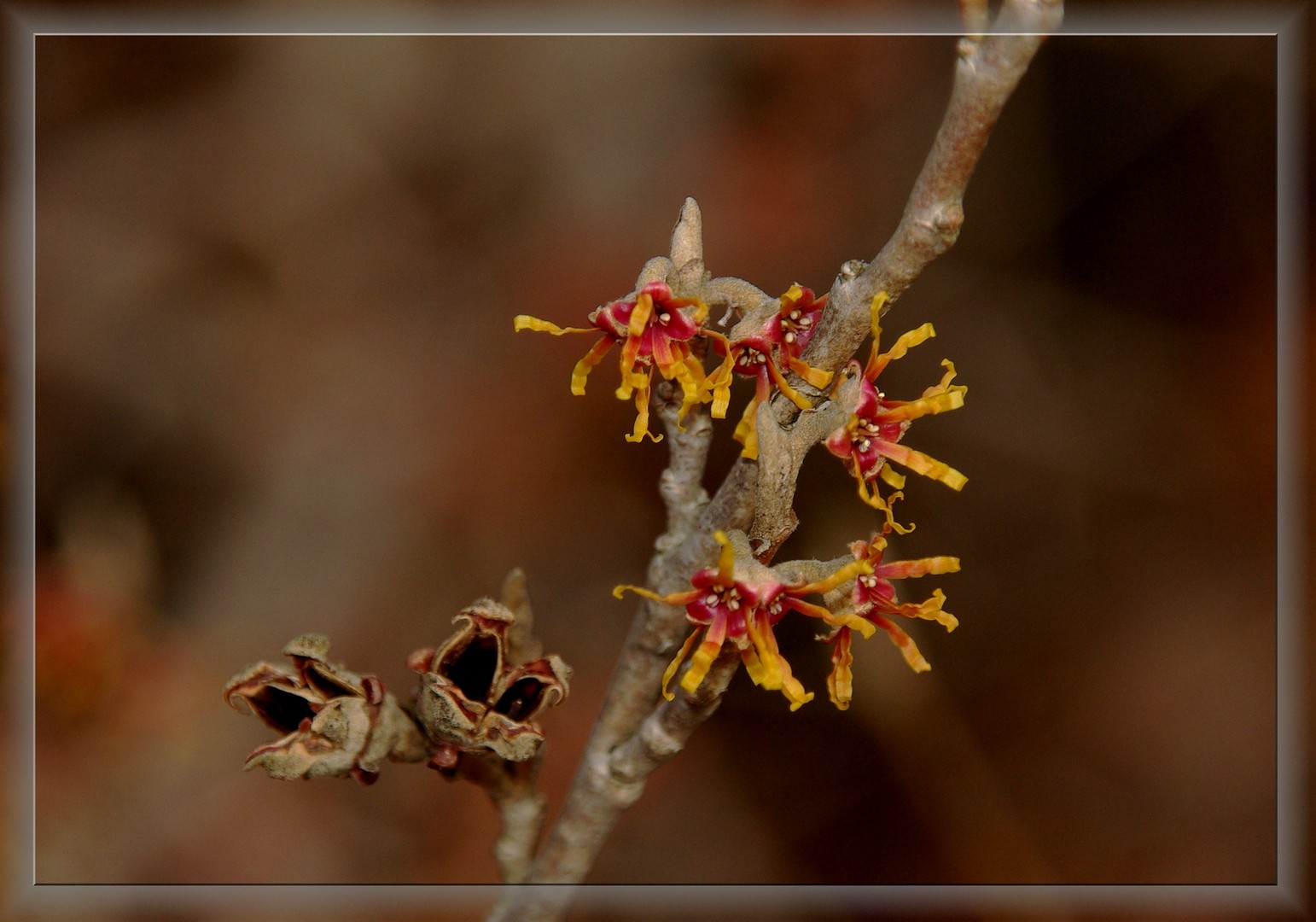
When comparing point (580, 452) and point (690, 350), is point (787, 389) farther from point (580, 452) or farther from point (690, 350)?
point (580, 452)

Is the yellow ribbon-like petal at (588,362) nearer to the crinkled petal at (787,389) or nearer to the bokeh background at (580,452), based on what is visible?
the crinkled petal at (787,389)

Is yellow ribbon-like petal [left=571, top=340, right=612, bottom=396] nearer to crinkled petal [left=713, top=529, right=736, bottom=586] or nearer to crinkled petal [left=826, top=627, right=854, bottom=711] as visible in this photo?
crinkled petal [left=713, top=529, right=736, bottom=586]

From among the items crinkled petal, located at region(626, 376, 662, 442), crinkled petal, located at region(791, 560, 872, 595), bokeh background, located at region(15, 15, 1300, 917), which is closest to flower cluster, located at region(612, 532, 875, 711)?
crinkled petal, located at region(791, 560, 872, 595)

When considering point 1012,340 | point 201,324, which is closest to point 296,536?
point 201,324

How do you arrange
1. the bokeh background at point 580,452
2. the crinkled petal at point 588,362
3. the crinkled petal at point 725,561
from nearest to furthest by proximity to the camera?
1. the crinkled petal at point 725,561
2. the crinkled petal at point 588,362
3. the bokeh background at point 580,452

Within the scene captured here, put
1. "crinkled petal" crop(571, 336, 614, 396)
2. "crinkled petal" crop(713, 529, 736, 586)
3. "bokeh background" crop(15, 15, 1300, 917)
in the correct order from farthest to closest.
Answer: "bokeh background" crop(15, 15, 1300, 917), "crinkled petal" crop(571, 336, 614, 396), "crinkled petal" crop(713, 529, 736, 586)

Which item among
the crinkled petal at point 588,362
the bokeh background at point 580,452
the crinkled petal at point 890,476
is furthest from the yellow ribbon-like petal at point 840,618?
the bokeh background at point 580,452

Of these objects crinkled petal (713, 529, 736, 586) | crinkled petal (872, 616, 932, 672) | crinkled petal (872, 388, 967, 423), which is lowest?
crinkled petal (872, 616, 932, 672)

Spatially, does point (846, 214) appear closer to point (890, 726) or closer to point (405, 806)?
point (890, 726)
